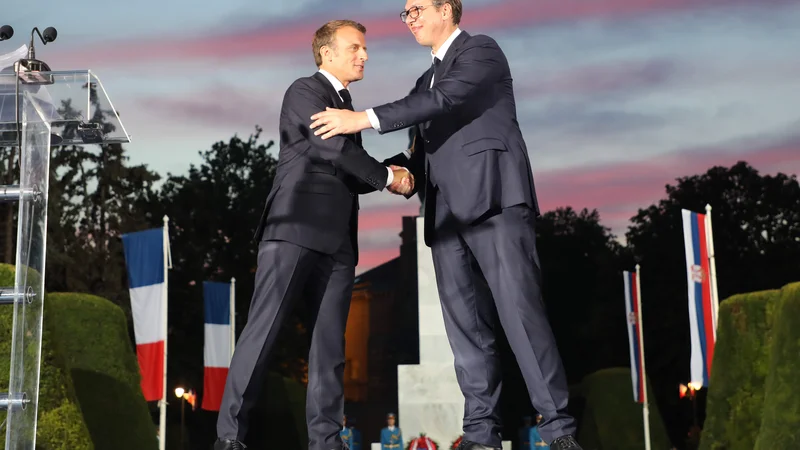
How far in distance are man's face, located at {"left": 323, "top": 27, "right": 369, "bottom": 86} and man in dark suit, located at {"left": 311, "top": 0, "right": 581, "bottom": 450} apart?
55cm

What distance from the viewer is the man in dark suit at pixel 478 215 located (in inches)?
175

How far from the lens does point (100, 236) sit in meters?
38.5

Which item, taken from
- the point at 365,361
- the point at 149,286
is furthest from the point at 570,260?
the point at 149,286

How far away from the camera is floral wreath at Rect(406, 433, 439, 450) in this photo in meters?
21.5

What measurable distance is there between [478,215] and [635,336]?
2104 cm

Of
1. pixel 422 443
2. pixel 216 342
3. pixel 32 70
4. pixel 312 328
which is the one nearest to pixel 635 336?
pixel 422 443

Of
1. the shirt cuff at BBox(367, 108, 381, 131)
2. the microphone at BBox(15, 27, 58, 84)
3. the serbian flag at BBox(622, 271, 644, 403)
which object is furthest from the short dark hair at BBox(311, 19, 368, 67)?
the serbian flag at BBox(622, 271, 644, 403)

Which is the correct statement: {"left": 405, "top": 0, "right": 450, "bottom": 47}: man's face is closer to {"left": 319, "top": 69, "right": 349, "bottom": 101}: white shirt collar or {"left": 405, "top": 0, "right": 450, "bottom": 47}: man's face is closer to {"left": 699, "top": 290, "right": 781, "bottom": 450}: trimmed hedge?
{"left": 319, "top": 69, "right": 349, "bottom": 101}: white shirt collar

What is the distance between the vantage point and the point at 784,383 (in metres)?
9.12

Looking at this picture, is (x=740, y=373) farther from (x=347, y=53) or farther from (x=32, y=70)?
(x=32, y=70)

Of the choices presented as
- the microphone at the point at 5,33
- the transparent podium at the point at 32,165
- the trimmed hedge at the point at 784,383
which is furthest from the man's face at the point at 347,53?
the trimmed hedge at the point at 784,383

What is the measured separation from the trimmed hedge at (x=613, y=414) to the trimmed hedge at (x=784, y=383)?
20.0 meters

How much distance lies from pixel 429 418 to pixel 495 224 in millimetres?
17950

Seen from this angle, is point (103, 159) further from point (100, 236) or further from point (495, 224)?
point (495, 224)
